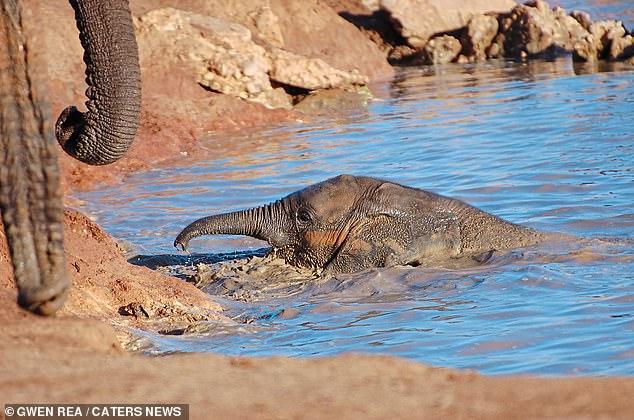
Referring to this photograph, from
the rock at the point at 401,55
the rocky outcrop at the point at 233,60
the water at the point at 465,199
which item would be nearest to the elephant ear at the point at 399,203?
the water at the point at 465,199

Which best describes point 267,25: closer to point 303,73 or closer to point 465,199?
point 303,73

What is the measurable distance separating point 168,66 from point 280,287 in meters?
11.2

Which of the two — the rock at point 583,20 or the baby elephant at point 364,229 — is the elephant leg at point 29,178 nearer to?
the baby elephant at point 364,229

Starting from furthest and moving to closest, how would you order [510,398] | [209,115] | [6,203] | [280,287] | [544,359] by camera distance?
1. [209,115]
2. [280,287]
3. [544,359]
4. [6,203]
5. [510,398]

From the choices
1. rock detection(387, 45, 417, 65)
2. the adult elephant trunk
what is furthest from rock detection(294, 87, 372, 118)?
the adult elephant trunk

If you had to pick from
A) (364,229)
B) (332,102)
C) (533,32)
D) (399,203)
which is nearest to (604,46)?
(533,32)

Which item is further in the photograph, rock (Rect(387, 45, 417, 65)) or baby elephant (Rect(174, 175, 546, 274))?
rock (Rect(387, 45, 417, 65))

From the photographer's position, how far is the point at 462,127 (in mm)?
17609

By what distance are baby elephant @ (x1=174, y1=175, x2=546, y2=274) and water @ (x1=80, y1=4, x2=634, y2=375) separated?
309mm

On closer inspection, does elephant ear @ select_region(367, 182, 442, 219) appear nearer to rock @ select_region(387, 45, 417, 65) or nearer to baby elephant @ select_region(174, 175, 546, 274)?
baby elephant @ select_region(174, 175, 546, 274)

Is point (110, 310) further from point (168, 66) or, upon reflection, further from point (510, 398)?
point (168, 66)

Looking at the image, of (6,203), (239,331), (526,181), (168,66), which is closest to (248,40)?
(168,66)

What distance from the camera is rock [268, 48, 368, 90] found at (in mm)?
20984

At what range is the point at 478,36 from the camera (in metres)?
27.7
